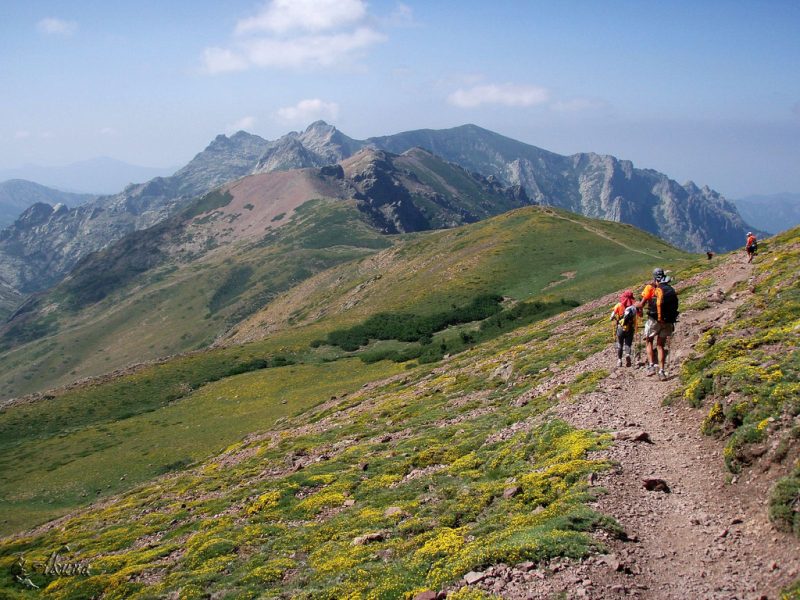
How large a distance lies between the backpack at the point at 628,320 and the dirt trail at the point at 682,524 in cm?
559

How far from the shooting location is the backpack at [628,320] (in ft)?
81.6

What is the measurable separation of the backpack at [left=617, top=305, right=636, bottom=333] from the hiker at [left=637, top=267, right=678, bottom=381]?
1467mm

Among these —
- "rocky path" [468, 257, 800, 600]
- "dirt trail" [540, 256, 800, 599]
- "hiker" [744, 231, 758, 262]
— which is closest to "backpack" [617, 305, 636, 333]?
"dirt trail" [540, 256, 800, 599]

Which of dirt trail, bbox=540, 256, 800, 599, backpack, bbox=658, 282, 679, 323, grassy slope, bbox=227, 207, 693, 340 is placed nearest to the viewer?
dirt trail, bbox=540, 256, 800, 599

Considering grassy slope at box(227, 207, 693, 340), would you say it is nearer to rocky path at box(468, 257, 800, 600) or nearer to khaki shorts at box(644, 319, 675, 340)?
khaki shorts at box(644, 319, 675, 340)

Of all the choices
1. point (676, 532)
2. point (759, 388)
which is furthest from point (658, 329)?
point (676, 532)

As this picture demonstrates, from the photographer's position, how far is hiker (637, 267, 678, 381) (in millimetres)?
21672

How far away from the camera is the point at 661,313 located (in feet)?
71.3

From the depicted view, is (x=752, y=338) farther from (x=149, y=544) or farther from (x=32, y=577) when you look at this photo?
(x=32, y=577)

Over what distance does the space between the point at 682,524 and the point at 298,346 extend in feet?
257

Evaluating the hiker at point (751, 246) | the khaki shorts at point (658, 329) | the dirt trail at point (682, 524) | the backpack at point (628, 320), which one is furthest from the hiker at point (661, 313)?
the hiker at point (751, 246)

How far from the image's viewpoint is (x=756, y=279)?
100 feet

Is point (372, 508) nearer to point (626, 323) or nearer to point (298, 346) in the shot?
point (626, 323)

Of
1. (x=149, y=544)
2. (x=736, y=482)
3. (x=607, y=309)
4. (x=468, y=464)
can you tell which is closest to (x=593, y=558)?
(x=736, y=482)
